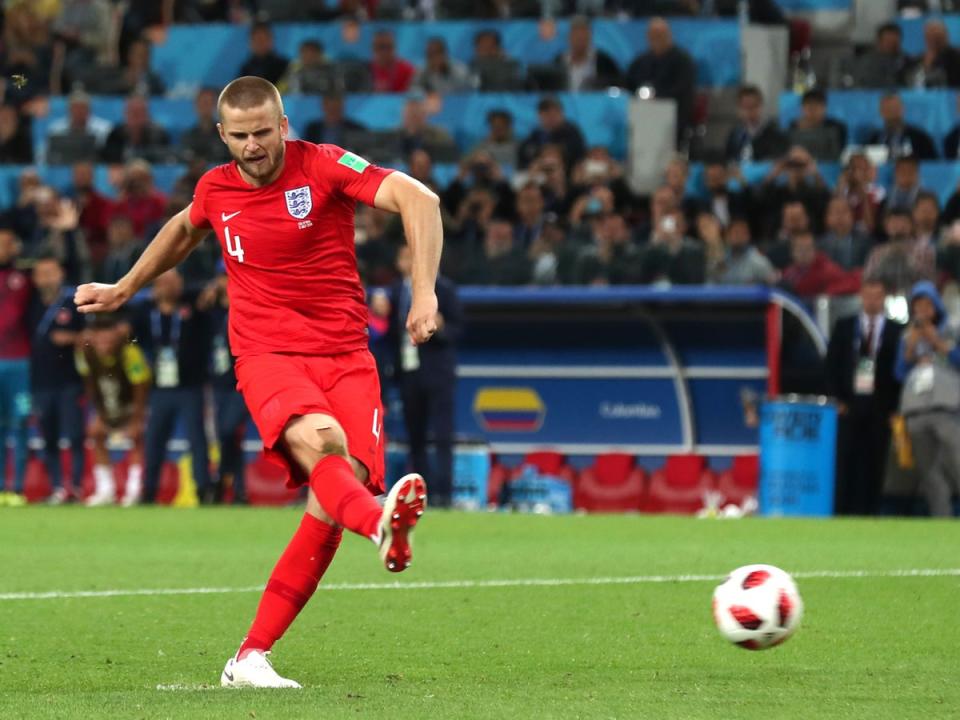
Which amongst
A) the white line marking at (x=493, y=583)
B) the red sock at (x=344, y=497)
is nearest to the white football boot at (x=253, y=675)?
the red sock at (x=344, y=497)

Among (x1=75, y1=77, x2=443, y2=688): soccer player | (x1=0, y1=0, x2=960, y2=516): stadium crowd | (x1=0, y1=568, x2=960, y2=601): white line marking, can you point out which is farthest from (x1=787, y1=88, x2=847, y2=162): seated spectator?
(x1=75, y1=77, x2=443, y2=688): soccer player

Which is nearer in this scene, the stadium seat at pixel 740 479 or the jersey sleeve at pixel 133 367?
the stadium seat at pixel 740 479

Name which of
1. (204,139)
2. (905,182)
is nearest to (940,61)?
(905,182)

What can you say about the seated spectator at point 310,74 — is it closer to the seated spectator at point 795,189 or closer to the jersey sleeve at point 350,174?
the seated spectator at point 795,189

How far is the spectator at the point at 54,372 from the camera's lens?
1852cm

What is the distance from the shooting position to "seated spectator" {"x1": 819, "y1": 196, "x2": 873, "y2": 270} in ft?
56.3

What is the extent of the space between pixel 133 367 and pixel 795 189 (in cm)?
648

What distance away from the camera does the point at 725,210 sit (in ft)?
61.1

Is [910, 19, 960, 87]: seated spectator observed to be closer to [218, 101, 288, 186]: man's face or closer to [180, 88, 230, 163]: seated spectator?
[180, 88, 230, 163]: seated spectator

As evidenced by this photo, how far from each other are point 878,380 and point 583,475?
10.6ft

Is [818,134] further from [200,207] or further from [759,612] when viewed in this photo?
[759,612]

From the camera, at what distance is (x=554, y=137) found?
20.2 meters

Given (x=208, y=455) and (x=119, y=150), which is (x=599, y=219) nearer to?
(x=208, y=455)

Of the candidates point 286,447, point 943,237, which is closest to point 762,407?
point 943,237
